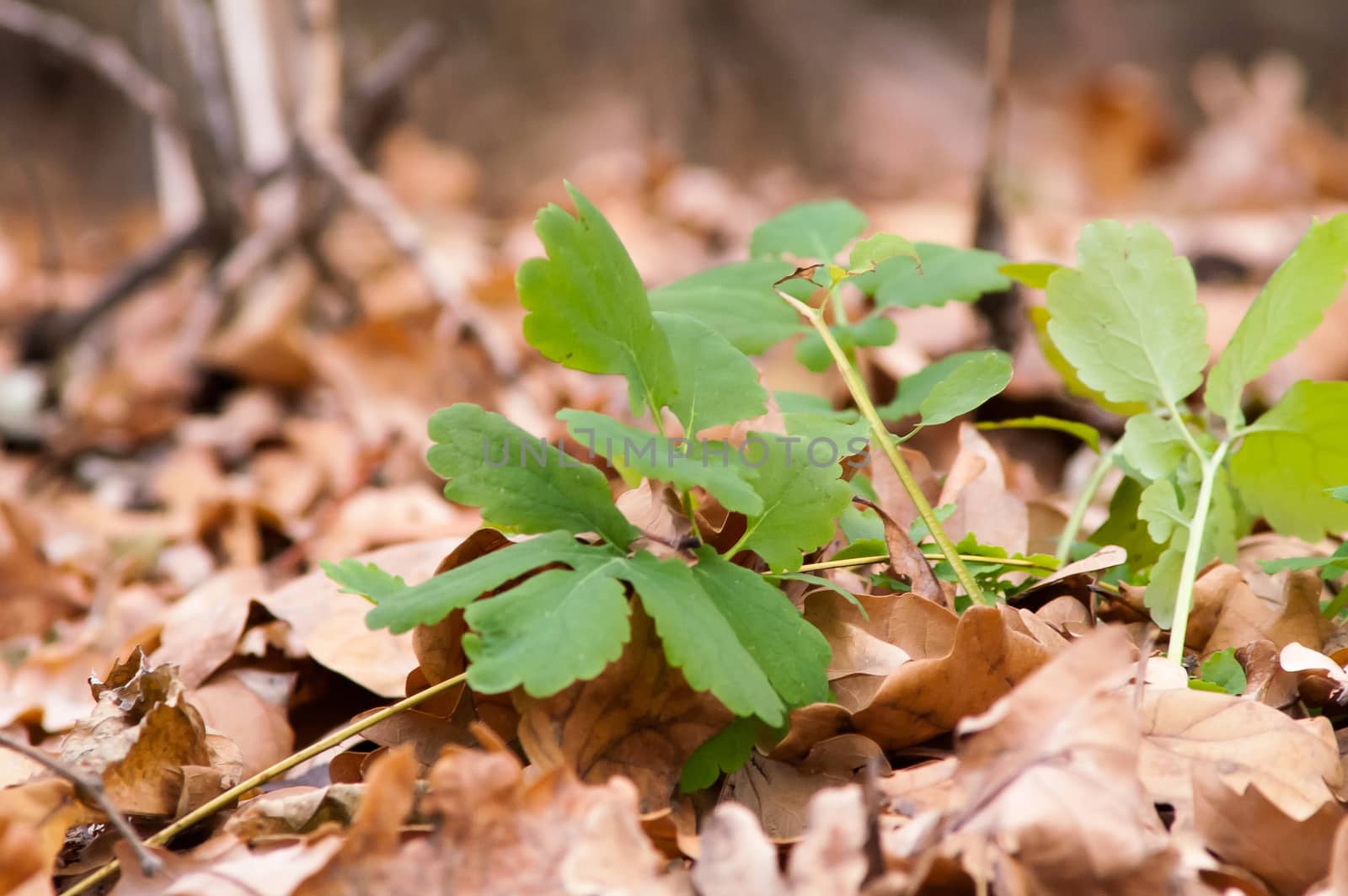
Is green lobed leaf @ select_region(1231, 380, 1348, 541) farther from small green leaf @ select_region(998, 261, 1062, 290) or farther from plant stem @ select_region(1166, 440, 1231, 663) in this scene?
small green leaf @ select_region(998, 261, 1062, 290)

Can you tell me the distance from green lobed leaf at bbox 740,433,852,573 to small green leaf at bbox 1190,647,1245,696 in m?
0.31

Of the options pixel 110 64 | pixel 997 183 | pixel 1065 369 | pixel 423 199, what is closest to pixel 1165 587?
pixel 1065 369

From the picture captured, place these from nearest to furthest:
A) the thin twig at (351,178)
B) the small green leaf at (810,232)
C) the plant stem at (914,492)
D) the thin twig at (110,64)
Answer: the plant stem at (914,492) < the small green leaf at (810,232) < the thin twig at (351,178) < the thin twig at (110,64)

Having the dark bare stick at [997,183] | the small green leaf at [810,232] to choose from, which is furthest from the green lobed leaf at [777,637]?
the dark bare stick at [997,183]

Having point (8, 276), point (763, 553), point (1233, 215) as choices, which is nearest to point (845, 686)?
point (763, 553)

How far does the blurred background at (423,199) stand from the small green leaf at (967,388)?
1.31 feet

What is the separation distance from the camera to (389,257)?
10.2 ft

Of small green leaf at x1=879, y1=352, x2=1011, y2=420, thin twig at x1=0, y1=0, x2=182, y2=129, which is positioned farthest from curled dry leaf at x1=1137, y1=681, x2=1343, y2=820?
thin twig at x1=0, y1=0, x2=182, y2=129

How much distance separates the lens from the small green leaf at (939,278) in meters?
0.94

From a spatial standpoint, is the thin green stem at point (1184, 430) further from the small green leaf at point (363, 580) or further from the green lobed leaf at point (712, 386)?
the small green leaf at point (363, 580)

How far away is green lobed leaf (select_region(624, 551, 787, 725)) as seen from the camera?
2.02 ft

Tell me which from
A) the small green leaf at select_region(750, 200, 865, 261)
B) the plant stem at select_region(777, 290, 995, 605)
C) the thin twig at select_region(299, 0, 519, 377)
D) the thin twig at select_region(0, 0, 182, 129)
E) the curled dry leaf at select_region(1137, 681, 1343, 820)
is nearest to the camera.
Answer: the curled dry leaf at select_region(1137, 681, 1343, 820)

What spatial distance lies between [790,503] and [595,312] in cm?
18

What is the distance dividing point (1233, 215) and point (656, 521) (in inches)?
119
